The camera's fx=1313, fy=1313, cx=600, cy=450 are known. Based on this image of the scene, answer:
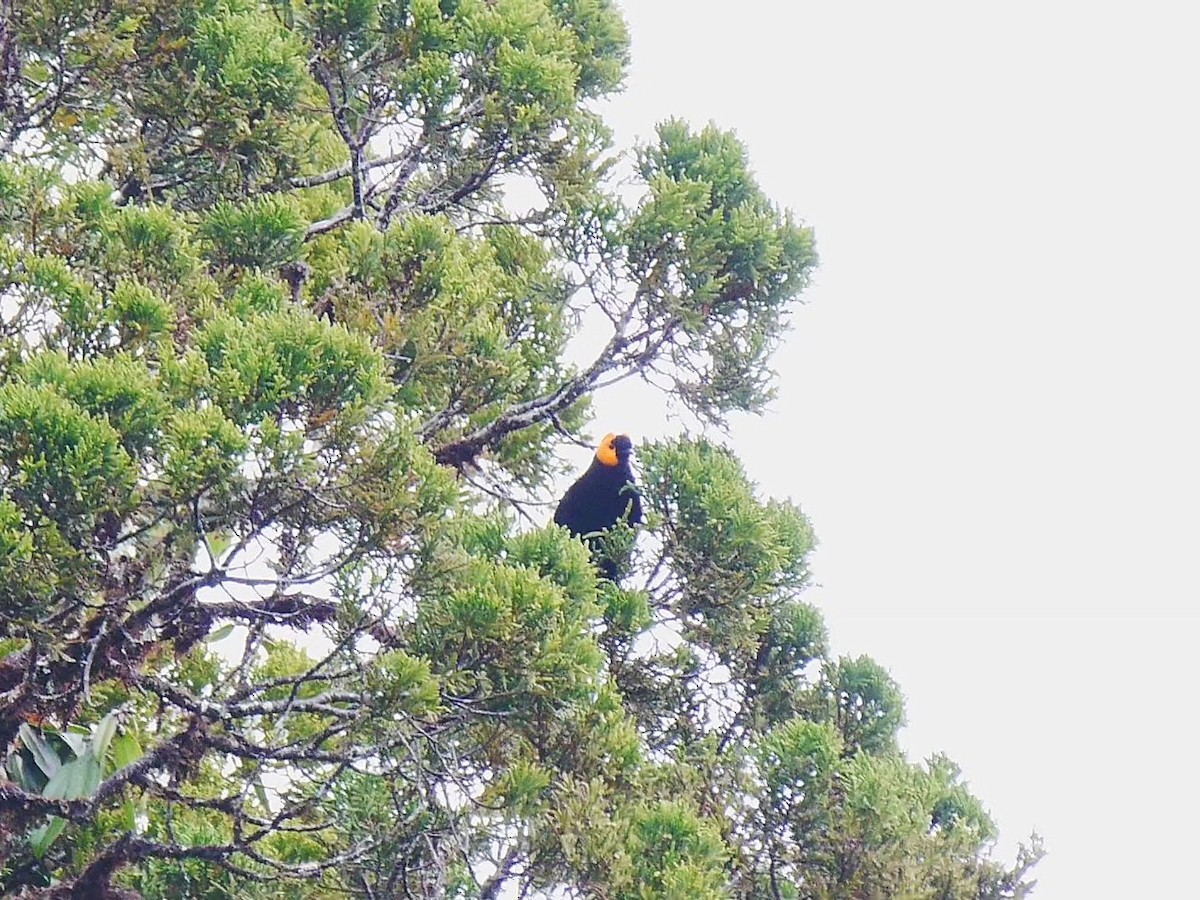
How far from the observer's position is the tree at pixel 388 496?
2.44 metres

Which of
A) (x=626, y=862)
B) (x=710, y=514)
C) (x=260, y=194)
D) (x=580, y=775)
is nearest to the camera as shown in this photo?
(x=626, y=862)

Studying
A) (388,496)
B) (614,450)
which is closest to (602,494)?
(614,450)

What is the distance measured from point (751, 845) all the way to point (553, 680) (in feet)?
2.62

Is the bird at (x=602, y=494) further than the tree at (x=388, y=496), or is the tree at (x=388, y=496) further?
the bird at (x=602, y=494)

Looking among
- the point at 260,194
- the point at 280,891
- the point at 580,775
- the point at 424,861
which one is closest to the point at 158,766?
the point at 280,891

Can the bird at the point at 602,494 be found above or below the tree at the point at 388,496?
above

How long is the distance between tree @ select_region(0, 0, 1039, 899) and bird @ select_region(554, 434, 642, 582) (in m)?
0.18

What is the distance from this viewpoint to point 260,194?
116 inches

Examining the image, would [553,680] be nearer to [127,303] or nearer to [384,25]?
[127,303]

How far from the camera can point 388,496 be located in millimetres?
2477

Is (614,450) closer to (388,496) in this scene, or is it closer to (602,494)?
(602,494)

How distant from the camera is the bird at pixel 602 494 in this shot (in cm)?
399

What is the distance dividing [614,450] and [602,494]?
0.50ft

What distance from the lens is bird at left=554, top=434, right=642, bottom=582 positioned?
3.99 m
